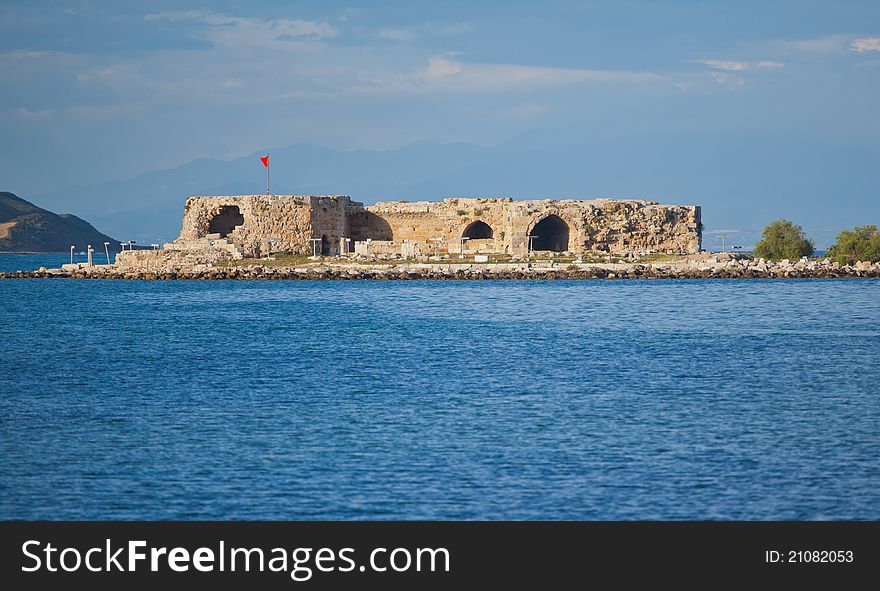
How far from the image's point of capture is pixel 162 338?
27.7 m

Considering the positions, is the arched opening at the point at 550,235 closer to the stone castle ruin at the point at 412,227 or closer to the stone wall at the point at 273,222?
the stone castle ruin at the point at 412,227

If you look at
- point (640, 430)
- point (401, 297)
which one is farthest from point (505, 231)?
point (640, 430)

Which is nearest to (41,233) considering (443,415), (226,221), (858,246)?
(226,221)

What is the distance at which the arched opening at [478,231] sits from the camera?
53.7 m

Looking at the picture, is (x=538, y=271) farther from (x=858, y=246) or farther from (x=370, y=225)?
(x=858, y=246)

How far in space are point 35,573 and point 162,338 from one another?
59.7 ft

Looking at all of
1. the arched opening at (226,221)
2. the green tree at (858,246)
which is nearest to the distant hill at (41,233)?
the arched opening at (226,221)

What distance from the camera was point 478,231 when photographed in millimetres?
54781

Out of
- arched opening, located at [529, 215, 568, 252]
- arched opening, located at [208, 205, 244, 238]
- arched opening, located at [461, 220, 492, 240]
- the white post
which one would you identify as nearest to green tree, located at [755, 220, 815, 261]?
arched opening, located at [529, 215, 568, 252]

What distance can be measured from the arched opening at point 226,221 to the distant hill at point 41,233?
252 ft

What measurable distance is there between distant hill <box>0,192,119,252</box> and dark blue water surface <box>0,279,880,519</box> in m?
98.0

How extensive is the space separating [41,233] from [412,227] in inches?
3376

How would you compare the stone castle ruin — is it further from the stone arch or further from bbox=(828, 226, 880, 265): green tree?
bbox=(828, 226, 880, 265): green tree

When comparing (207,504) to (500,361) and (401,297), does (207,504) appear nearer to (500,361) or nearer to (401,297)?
(500,361)
